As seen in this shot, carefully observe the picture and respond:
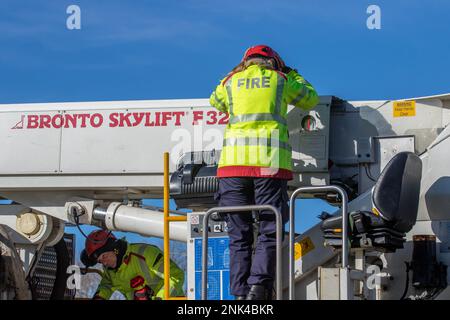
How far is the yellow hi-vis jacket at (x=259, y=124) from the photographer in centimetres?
681

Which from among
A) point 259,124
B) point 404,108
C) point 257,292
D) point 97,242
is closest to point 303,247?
point 257,292

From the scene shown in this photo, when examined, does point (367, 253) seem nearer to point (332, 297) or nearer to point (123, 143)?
point (332, 297)

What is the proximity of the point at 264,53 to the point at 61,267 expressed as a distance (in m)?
3.96

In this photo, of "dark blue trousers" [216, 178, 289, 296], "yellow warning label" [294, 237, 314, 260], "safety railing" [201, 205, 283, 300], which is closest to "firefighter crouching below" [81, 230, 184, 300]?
"yellow warning label" [294, 237, 314, 260]

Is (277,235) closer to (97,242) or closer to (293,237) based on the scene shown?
(293,237)

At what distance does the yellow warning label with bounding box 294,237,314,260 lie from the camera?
713 cm

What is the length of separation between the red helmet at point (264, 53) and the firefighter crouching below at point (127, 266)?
10.8 feet

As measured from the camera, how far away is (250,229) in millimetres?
6777

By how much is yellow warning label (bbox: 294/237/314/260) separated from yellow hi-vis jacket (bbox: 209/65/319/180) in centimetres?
58

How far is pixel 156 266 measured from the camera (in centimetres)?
984

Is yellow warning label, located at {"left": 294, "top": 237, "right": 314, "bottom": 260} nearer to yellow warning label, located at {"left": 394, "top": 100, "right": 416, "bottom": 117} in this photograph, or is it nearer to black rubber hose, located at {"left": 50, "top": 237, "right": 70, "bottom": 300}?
yellow warning label, located at {"left": 394, "top": 100, "right": 416, "bottom": 117}
